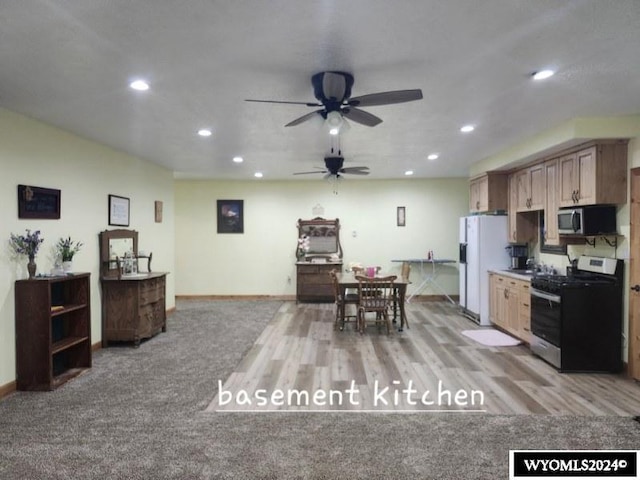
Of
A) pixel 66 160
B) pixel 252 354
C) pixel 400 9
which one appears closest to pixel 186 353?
pixel 252 354

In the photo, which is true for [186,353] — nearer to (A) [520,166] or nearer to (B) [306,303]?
(B) [306,303]

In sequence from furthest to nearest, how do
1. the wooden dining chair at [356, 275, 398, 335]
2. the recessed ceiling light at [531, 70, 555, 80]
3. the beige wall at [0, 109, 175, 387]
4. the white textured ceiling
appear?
the wooden dining chair at [356, 275, 398, 335] < the beige wall at [0, 109, 175, 387] < the recessed ceiling light at [531, 70, 555, 80] < the white textured ceiling

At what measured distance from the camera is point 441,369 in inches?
162

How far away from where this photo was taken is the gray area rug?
7.81ft

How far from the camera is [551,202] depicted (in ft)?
15.8

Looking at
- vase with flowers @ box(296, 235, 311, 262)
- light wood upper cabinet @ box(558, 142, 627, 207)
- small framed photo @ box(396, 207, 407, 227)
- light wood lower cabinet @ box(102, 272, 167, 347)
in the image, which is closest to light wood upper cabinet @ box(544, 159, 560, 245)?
light wood upper cabinet @ box(558, 142, 627, 207)

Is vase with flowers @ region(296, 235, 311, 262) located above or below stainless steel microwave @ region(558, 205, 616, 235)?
below

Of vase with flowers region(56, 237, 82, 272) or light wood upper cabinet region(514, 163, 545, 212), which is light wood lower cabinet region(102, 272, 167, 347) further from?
light wood upper cabinet region(514, 163, 545, 212)

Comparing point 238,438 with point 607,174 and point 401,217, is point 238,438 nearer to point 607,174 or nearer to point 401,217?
point 607,174

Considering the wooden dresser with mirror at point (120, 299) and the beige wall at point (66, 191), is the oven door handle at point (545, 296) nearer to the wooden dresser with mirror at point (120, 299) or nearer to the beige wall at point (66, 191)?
the wooden dresser with mirror at point (120, 299)

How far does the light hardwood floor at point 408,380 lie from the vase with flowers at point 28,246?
2040 mm

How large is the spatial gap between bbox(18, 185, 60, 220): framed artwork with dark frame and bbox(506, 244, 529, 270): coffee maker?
584cm

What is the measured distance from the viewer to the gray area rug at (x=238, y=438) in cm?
238

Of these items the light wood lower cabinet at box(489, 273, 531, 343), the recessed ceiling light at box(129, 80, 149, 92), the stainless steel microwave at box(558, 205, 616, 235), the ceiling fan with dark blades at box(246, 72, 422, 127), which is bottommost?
the light wood lower cabinet at box(489, 273, 531, 343)
